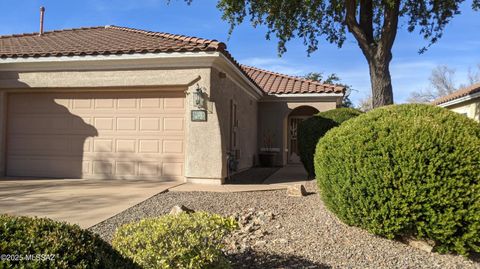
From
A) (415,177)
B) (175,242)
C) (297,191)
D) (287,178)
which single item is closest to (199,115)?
(297,191)

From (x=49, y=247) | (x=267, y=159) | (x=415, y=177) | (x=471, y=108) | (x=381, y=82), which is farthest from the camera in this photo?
(x=267, y=159)

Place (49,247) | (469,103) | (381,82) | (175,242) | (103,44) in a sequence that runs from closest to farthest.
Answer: (49,247), (175,242), (381,82), (103,44), (469,103)

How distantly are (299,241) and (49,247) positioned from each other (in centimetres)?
350

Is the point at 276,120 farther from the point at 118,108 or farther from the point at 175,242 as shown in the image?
the point at 175,242

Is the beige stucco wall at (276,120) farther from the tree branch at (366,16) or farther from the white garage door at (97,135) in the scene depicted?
the white garage door at (97,135)

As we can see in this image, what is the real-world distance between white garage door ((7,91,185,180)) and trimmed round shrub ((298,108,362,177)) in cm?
343

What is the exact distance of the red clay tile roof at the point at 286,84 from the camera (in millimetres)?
15930

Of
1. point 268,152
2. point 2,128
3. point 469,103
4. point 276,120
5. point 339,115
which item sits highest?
point 469,103

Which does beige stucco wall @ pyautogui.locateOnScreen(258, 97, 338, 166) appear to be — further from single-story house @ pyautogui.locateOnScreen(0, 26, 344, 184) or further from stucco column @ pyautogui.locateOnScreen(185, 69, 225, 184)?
stucco column @ pyautogui.locateOnScreen(185, 69, 225, 184)

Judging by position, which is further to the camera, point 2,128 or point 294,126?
point 294,126

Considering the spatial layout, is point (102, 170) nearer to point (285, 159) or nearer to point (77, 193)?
point (77, 193)

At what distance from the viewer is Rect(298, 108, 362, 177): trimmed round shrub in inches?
417

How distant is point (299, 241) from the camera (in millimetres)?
5000

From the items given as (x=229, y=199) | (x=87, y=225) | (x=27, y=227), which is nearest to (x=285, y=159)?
(x=229, y=199)
